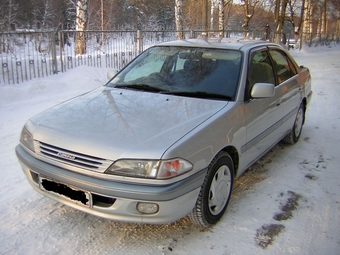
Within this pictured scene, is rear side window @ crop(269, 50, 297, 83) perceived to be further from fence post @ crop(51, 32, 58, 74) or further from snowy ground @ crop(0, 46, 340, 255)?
fence post @ crop(51, 32, 58, 74)

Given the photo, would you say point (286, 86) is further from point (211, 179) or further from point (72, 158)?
point (72, 158)

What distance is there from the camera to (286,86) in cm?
456

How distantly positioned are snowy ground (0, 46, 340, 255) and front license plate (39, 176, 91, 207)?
39cm

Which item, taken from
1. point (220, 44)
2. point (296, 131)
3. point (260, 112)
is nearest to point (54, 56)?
point (220, 44)

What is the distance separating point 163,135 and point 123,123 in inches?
16.9

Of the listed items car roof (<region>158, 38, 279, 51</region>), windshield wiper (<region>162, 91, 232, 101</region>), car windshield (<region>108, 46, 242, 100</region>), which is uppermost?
car roof (<region>158, 38, 279, 51</region>)

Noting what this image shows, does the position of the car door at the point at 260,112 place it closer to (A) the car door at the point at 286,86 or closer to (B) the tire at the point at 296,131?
(A) the car door at the point at 286,86

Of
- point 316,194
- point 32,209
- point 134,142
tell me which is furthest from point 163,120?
point 316,194

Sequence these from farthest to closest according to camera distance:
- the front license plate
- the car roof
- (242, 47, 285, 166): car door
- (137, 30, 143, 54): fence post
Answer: (137, 30, 143, 54): fence post, the car roof, (242, 47, 285, 166): car door, the front license plate

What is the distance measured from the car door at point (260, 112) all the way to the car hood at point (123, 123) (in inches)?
16.5

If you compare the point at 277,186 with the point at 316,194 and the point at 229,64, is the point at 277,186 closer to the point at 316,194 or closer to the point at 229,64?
the point at 316,194

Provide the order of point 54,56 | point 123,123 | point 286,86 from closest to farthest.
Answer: point 123,123 → point 286,86 → point 54,56

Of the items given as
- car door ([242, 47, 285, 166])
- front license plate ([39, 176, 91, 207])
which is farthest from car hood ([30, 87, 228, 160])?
car door ([242, 47, 285, 166])

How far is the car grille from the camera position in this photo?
2525mm
